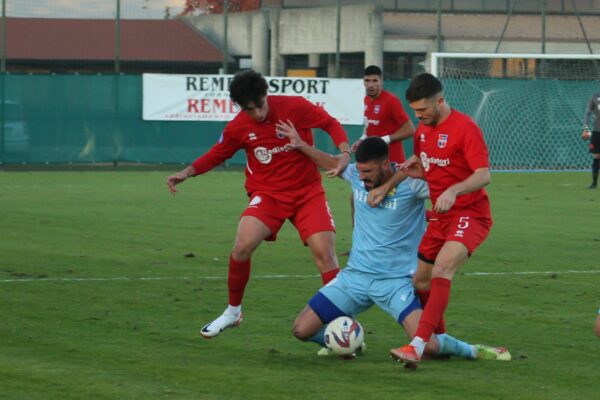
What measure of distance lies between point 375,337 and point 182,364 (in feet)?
5.66

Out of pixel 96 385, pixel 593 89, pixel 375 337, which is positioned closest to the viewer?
pixel 96 385

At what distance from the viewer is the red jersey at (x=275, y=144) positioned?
31.2 ft

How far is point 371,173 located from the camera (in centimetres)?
830

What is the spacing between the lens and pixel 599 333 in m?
7.63

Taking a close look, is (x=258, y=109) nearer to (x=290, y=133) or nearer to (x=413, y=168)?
(x=290, y=133)

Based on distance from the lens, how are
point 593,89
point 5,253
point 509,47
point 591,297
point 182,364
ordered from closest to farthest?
point 182,364, point 591,297, point 5,253, point 593,89, point 509,47

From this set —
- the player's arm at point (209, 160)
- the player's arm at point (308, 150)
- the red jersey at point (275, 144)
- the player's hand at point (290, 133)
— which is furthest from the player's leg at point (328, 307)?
the player's arm at point (209, 160)

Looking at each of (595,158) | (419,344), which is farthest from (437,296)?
(595,158)

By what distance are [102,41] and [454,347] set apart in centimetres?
2824

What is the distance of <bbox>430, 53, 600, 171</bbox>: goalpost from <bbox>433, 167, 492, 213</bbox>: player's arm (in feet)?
73.2

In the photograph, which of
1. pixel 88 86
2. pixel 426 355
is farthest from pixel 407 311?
pixel 88 86

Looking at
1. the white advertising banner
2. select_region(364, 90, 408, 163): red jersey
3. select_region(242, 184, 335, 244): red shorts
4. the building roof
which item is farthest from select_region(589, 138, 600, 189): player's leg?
select_region(242, 184, 335, 244): red shorts

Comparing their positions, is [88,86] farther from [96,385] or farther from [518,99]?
[96,385]

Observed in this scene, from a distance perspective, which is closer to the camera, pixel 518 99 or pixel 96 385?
pixel 96 385
